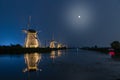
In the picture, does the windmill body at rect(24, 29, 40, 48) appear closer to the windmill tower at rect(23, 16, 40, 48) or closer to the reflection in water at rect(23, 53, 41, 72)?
the windmill tower at rect(23, 16, 40, 48)

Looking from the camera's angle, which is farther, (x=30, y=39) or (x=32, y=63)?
(x=30, y=39)

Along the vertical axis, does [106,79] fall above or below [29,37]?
below

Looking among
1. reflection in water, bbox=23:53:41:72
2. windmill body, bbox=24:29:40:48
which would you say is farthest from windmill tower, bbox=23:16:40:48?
reflection in water, bbox=23:53:41:72

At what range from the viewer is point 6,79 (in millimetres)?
16312

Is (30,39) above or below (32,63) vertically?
above

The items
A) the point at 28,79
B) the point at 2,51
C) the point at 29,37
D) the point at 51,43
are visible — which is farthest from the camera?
the point at 51,43

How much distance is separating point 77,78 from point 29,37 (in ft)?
282

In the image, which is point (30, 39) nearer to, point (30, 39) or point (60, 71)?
point (30, 39)

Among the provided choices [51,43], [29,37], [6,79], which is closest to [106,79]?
[6,79]

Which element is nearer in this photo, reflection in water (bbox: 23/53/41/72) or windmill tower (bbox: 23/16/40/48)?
reflection in water (bbox: 23/53/41/72)

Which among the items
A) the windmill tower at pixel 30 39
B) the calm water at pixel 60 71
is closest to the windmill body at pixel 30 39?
the windmill tower at pixel 30 39

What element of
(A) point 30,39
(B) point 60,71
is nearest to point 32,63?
(B) point 60,71

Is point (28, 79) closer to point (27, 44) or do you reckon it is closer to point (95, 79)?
point (95, 79)

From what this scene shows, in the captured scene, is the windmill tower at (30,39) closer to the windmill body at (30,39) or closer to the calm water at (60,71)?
the windmill body at (30,39)
